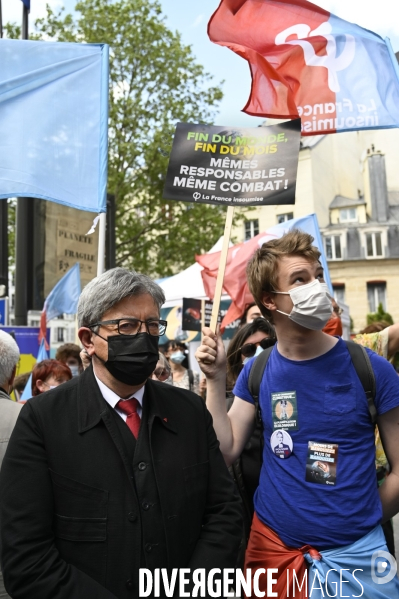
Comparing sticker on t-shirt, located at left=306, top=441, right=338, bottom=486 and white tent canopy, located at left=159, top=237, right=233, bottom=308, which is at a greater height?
white tent canopy, located at left=159, top=237, right=233, bottom=308

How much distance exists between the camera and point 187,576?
7.66 feet

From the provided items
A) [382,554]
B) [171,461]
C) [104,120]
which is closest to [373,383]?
[382,554]

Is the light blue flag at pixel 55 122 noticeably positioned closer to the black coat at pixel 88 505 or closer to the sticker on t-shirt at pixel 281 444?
the sticker on t-shirt at pixel 281 444

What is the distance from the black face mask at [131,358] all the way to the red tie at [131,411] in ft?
0.23

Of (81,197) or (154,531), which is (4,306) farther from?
(154,531)

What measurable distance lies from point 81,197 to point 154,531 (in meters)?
3.62

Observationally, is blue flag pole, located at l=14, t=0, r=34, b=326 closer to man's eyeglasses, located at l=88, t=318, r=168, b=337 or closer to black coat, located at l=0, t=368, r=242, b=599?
man's eyeglasses, located at l=88, t=318, r=168, b=337

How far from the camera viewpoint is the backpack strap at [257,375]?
302 cm

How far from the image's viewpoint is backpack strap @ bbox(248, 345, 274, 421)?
3021 mm

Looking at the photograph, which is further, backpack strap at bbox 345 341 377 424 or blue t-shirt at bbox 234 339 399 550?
backpack strap at bbox 345 341 377 424
